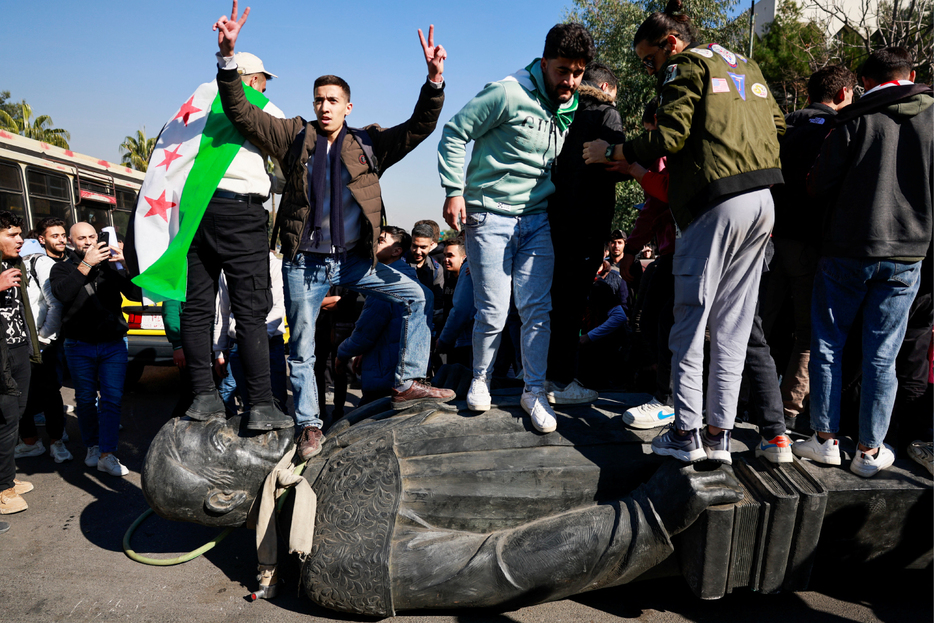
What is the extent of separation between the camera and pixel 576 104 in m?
3.35

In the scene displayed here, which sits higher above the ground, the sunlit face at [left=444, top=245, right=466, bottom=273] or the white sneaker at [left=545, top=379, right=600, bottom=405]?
the sunlit face at [left=444, top=245, right=466, bottom=273]

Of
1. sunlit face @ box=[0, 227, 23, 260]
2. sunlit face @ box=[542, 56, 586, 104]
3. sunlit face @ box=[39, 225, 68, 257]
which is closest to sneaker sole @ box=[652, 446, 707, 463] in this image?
sunlit face @ box=[542, 56, 586, 104]

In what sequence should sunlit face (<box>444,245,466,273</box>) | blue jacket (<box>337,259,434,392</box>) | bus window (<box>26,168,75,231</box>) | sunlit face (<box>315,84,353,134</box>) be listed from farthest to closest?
bus window (<box>26,168,75,231</box>) < sunlit face (<box>444,245,466,273</box>) < blue jacket (<box>337,259,434,392</box>) < sunlit face (<box>315,84,353,134</box>)

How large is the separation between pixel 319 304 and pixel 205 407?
0.88 meters

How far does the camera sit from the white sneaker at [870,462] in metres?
2.88

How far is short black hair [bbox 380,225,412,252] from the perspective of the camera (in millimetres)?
4582

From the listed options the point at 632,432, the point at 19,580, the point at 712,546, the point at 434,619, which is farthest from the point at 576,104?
the point at 19,580

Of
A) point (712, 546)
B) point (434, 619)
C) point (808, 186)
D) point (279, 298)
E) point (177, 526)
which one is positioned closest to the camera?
point (712, 546)

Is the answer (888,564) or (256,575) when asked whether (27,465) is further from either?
(888,564)

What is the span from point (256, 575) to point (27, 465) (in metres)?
2.91

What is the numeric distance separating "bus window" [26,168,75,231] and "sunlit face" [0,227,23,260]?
4.67 metres

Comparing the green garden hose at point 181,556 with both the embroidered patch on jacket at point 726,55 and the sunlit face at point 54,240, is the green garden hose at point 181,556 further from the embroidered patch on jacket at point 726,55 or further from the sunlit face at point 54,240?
the embroidered patch on jacket at point 726,55

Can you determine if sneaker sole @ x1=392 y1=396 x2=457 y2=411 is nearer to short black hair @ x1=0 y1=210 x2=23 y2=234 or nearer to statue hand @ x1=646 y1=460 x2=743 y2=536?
statue hand @ x1=646 y1=460 x2=743 y2=536

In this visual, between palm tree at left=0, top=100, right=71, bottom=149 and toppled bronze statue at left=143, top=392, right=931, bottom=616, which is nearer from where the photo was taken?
toppled bronze statue at left=143, top=392, right=931, bottom=616
